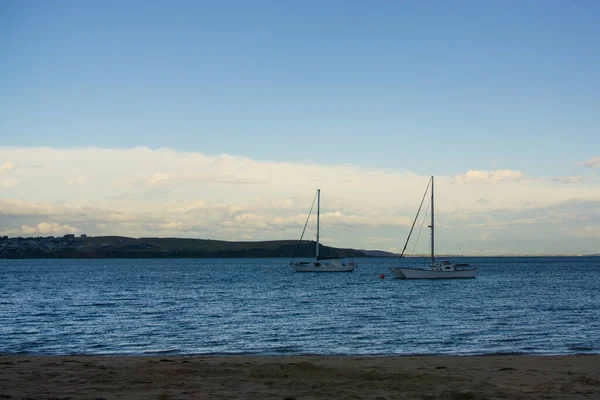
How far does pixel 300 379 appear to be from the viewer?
56.5ft

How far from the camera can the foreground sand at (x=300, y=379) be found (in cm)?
1505

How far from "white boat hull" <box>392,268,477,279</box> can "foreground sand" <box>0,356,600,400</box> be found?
75222 mm

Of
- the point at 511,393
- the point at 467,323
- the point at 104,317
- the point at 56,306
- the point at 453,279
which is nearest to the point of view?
the point at 511,393

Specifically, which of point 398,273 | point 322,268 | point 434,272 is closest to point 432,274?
point 434,272

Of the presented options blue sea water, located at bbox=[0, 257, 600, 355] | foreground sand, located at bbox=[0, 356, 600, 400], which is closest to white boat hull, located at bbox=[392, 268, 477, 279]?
blue sea water, located at bbox=[0, 257, 600, 355]

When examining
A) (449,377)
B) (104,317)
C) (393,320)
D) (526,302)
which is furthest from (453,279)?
(449,377)

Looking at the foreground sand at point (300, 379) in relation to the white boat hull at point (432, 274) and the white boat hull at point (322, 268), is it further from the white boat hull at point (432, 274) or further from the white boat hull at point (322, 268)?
the white boat hull at point (322, 268)

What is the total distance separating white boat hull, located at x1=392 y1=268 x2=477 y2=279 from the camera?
96438 mm

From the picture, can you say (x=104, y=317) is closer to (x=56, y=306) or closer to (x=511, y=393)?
(x=56, y=306)

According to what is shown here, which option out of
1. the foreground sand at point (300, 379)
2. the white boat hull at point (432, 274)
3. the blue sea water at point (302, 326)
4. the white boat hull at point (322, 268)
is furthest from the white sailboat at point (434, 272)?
the foreground sand at point (300, 379)

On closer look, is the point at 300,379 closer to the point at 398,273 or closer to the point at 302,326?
the point at 302,326

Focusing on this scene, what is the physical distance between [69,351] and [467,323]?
80.7 feet

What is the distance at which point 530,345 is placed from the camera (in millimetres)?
29359

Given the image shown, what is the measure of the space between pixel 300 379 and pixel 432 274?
272ft
